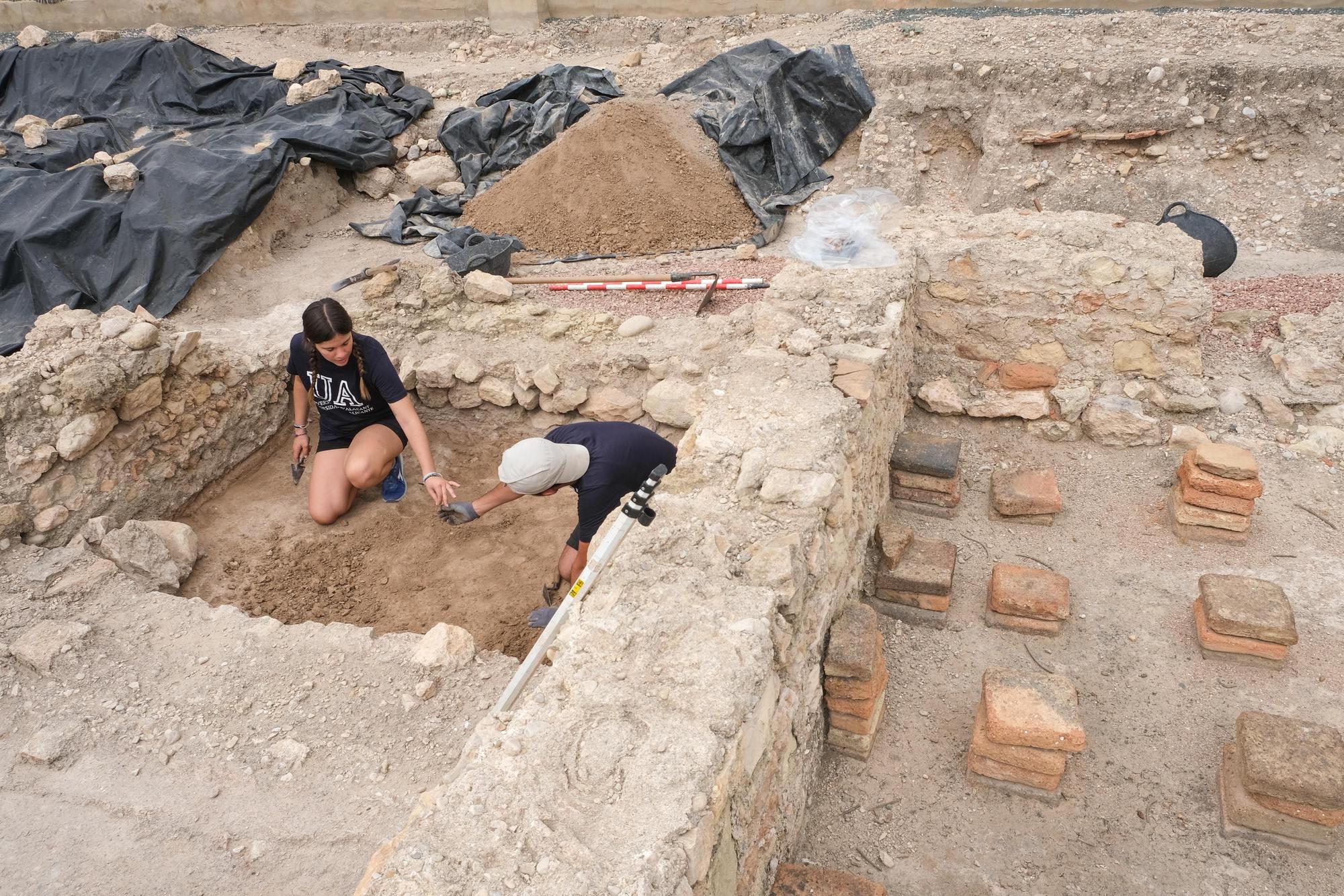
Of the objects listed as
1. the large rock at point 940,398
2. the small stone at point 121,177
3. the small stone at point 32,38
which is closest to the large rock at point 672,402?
the large rock at point 940,398

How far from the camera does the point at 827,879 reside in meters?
2.33

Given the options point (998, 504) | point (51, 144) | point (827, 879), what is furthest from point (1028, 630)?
point (51, 144)

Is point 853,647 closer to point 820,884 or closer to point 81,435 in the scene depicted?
point 820,884

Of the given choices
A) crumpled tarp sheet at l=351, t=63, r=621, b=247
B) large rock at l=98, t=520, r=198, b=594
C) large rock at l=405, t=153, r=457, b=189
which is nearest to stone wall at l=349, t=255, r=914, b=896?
large rock at l=98, t=520, r=198, b=594

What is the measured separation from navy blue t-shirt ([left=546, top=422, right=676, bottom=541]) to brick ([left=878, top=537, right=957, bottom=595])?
101cm

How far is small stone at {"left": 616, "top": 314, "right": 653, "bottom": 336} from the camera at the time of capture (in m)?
5.20

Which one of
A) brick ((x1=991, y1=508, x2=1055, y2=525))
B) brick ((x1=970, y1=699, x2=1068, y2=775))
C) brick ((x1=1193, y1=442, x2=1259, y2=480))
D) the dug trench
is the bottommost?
the dug trench

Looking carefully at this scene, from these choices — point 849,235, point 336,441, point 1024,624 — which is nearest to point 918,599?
point 1024,624

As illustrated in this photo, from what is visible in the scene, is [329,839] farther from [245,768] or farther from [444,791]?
[444,791]

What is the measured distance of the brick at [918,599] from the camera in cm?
350

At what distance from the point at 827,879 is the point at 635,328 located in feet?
11.5

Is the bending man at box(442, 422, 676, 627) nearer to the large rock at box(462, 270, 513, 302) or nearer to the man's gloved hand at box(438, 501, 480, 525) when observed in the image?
the man's gloved hand at box(438, 501, 480, 525)

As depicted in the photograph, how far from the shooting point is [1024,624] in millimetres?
3434

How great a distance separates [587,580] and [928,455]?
2.21m
